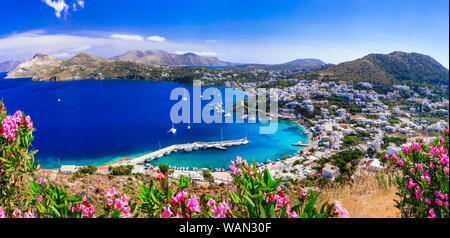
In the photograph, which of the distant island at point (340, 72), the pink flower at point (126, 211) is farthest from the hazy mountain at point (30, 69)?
the pink flower at point (126, 211)

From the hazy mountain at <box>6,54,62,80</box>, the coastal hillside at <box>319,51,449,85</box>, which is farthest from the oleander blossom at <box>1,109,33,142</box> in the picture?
the coastal hillside at <box>319,51,449,85</box>

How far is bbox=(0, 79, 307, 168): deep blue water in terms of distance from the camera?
63.5 ft

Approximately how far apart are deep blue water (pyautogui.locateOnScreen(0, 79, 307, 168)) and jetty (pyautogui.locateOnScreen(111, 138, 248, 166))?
0.71 meters

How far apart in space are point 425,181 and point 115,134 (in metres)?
28.7

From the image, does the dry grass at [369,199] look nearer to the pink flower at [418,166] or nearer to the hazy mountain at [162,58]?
the pink flower at [418,166]

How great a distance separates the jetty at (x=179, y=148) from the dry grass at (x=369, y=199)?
57.6 ft

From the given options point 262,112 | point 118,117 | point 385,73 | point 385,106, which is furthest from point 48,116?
point 385,73

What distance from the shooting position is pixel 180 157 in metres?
20.5

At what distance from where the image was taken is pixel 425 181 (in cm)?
211

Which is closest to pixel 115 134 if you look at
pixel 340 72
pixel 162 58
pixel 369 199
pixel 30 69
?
pixel 30 69

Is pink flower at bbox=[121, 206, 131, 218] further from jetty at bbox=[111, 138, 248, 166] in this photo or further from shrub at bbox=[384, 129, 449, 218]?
jetty at bbox=[111, 138, 248, 166]

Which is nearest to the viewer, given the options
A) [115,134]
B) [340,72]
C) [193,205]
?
[193,205]

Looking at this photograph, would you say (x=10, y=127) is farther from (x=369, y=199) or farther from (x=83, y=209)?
(x=369, y=199)
